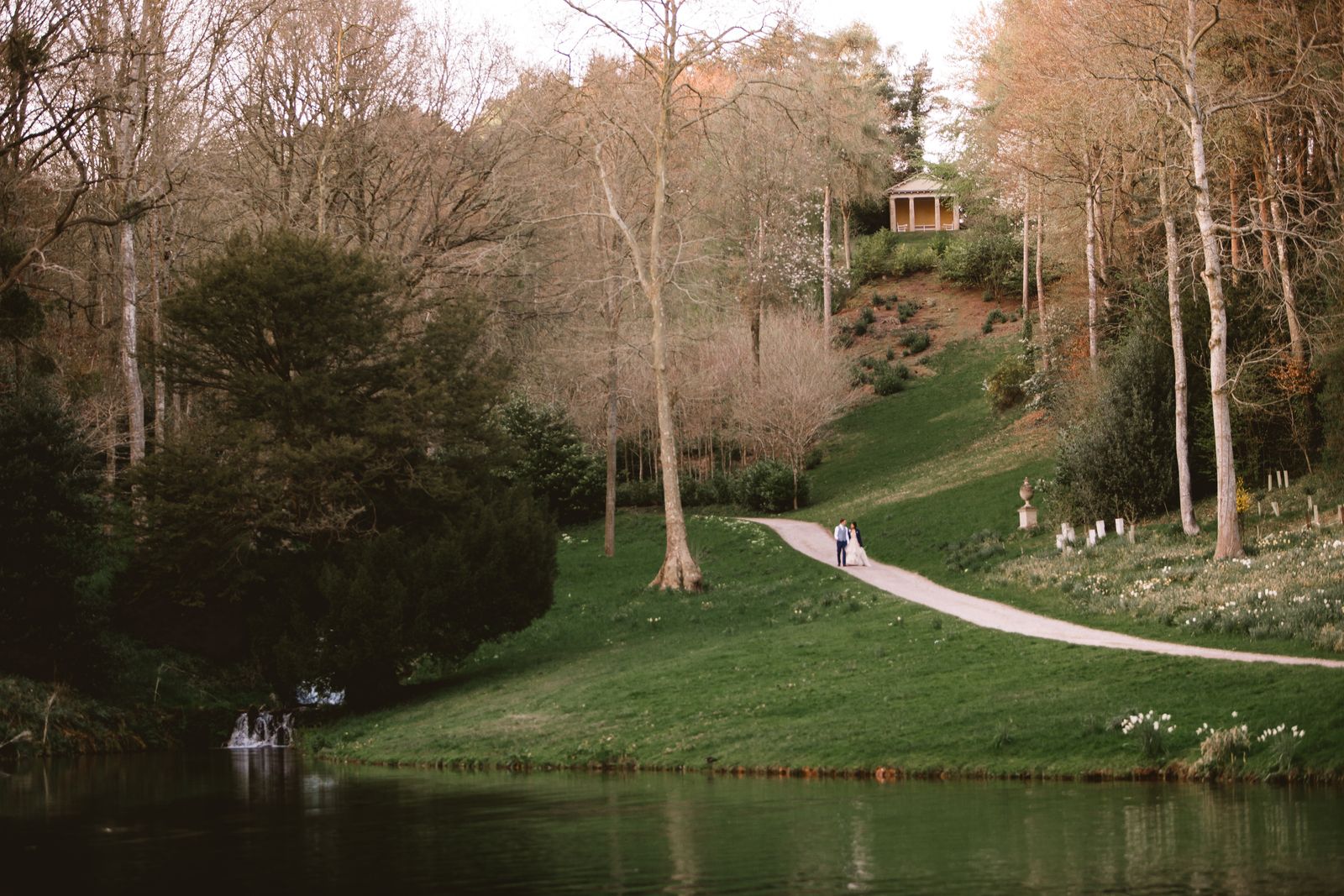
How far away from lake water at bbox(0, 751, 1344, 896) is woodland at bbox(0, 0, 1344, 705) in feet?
28.5

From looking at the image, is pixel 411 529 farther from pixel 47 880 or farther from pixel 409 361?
pixel 47 880

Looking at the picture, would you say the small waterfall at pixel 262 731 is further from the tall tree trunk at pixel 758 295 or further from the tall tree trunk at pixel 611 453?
the tall tree trunk at pixel 758 295

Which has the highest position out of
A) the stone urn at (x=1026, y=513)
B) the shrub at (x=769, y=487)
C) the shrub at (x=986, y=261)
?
the shrub at (x=986, y=261)

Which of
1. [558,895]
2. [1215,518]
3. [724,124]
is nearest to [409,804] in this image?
[558,895]

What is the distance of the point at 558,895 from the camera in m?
11.5

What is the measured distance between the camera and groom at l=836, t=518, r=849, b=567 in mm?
37875

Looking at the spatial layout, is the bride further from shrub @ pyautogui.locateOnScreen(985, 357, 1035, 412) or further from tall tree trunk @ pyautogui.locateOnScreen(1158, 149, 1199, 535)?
shrub @ pyautogui.locateOnScreen(985, 357, 1035, 412)

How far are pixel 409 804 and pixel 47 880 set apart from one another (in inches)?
216

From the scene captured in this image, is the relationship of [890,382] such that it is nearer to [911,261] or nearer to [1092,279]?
[911,261]

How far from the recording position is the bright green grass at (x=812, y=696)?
707 inches

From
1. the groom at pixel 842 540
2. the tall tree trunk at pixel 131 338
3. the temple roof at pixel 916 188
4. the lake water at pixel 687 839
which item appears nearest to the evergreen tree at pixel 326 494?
the tall tree trunk at pixel 131 338

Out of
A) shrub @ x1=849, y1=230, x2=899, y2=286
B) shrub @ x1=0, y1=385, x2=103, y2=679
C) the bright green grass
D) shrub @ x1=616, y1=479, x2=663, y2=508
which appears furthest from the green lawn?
shrub @ x1=849, y1=230, x2=899, y2=286

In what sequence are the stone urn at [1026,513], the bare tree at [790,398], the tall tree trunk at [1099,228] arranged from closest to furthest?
1. the stone urn at [1026,513]
2. the tall tree trunk at [1099,228]
3. the bare tree at [790,398]

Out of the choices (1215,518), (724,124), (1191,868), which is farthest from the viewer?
(724,124)
